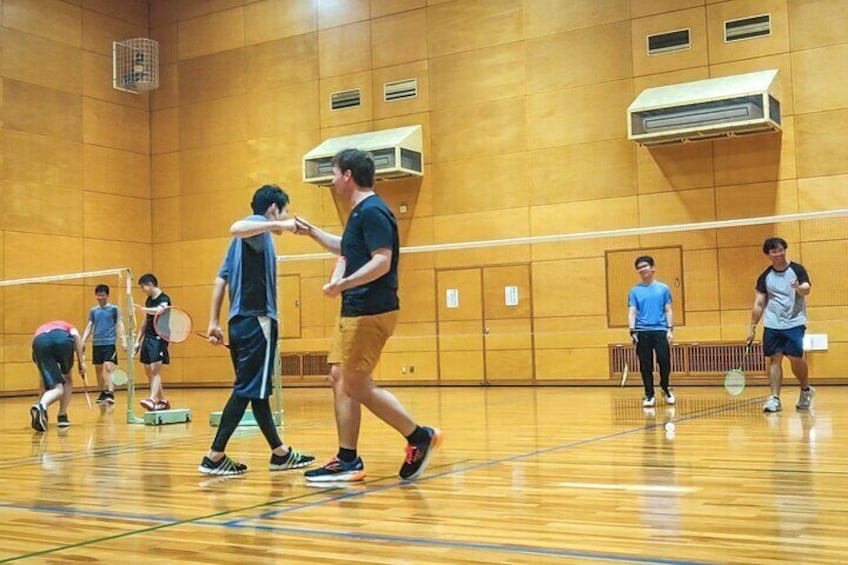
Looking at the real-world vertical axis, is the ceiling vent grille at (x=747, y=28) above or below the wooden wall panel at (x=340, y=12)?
below

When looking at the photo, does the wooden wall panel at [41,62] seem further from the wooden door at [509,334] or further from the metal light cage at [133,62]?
the wooden door at [509,334]

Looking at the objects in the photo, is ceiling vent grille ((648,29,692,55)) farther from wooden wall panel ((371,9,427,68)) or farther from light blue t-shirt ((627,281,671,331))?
A: light blue t-shirt ((627,281,671,331))

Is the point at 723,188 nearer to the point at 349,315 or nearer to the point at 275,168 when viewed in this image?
the point at 275,168

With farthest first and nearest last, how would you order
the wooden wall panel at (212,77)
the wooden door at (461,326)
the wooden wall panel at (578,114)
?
the wooden wall panel at (212,77) < the wooden wall panel at (578,114) < the wooden door at (461,326)

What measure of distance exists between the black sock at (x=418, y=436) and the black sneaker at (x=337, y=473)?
342mm

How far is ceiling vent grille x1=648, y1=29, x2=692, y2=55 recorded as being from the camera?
51.2 ft

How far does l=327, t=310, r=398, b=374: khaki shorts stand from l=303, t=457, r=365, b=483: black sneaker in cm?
59

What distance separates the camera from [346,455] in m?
5.52

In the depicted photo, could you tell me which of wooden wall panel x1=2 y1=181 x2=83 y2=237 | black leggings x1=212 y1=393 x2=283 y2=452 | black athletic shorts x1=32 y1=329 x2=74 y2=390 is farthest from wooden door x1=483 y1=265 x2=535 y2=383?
black leggings x1=212 y1=393 x2=283 y2=452

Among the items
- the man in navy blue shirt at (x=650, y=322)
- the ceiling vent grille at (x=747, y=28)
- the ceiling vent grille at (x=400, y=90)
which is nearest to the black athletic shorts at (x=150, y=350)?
the man in navy blue shirt at (x=650, y=322)

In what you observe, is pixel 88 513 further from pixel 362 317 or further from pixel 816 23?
pixel 816 23

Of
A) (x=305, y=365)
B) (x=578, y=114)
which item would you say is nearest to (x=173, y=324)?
(x=305, y=365)

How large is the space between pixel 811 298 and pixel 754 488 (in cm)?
961

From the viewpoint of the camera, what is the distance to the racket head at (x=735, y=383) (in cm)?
1240
